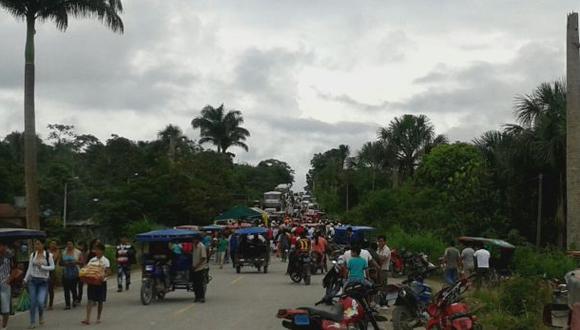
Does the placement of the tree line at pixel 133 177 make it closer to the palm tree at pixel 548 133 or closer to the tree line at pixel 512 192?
the tree line at pixel 512 192

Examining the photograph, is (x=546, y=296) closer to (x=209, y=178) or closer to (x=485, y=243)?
(x=485, y=243)

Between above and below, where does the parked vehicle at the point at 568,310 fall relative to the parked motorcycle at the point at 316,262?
above

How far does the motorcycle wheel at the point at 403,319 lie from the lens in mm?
13883

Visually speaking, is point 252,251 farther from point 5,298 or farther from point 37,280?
point 5,298

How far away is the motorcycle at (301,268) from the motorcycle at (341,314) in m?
13.1

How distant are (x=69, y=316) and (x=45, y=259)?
2.05 metres

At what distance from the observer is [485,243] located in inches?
942

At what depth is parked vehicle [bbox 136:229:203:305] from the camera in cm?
2088

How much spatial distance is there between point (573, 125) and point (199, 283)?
12.0 m

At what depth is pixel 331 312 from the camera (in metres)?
11.1

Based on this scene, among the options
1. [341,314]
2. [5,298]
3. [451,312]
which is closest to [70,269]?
[5,298]

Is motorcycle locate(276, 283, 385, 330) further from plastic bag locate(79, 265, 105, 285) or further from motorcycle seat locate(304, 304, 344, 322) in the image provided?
plastic bag locate(79, 265, 105, 285)

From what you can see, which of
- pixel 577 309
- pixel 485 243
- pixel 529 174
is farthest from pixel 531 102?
pixel 577 309

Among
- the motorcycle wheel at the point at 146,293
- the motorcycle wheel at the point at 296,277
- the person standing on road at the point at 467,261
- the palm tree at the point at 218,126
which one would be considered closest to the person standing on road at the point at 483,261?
the person standing on road at the point at 467,261
